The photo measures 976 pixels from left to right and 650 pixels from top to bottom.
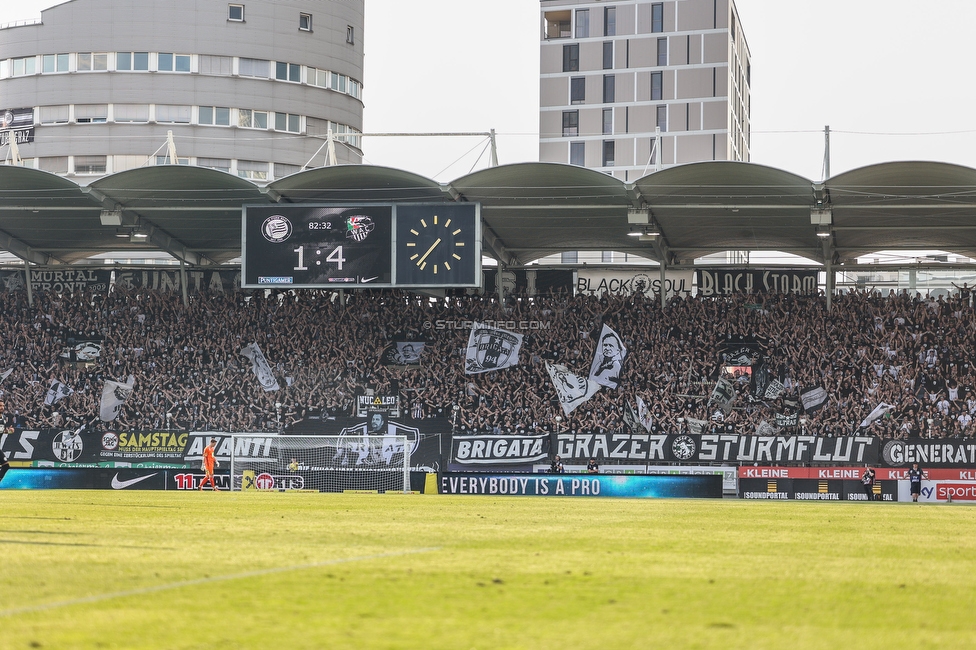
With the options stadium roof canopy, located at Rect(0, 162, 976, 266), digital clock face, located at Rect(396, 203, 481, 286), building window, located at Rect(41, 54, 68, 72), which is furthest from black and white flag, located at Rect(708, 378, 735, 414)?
building window, located at Rect(41, 54, 68, 72)

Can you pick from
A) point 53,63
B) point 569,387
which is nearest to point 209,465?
point 569,387

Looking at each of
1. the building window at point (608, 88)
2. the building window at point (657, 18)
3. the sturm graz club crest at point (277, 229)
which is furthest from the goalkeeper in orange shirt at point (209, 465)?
the building window at point (657, 18)

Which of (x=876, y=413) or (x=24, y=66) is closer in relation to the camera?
(x=876, y=413)

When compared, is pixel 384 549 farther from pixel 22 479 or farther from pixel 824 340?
pixel 824 340

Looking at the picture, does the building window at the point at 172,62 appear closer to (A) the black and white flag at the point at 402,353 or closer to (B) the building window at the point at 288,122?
(B) the building window at the point at 288,122

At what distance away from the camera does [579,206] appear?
38.1 metres

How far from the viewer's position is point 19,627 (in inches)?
264

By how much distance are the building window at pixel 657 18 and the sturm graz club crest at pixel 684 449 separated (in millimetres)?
74929

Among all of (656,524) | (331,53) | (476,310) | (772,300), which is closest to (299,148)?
(331,53)

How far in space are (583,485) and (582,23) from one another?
80.4 metres

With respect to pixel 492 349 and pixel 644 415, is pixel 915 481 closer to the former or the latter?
pixel 644 415

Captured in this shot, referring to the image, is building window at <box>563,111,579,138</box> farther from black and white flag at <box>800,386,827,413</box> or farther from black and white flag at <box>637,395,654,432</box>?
black and white flag at <box>800,386,827,413</box>

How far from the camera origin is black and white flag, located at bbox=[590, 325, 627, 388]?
4028 cm

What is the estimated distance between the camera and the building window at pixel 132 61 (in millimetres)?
80500
